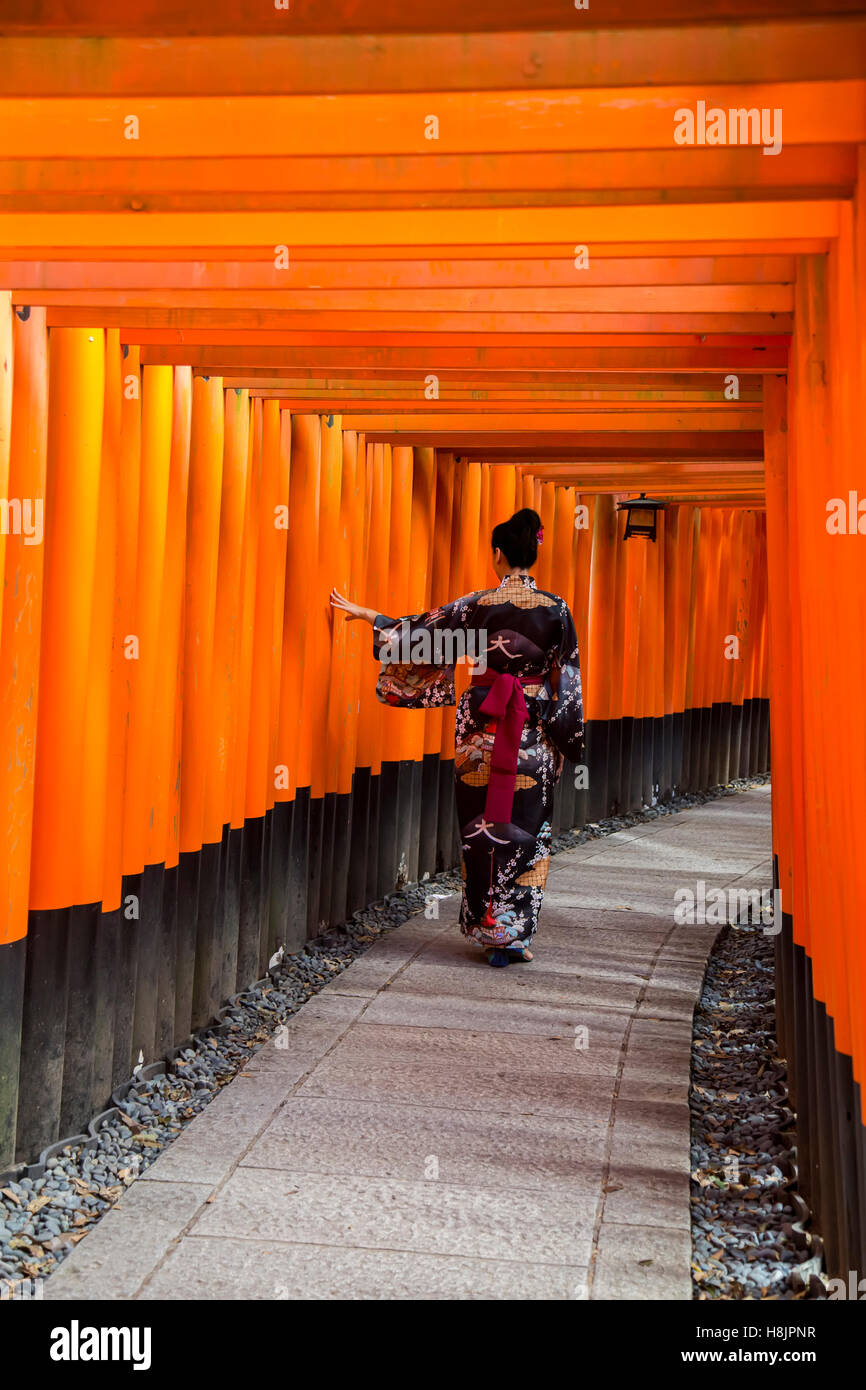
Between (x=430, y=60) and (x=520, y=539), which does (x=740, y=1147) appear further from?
(x=430, y=60)

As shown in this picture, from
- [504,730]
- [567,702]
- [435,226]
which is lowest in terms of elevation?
[504,730]

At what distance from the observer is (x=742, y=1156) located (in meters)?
4.18

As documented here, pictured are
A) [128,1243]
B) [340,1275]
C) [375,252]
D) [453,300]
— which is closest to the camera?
[340,1275]

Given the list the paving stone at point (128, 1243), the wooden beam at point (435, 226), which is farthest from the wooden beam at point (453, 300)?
the paving stone at point (128, 1243)

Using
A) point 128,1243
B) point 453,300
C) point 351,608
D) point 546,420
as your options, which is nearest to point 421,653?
point 351,608

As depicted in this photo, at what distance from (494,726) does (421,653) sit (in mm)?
485

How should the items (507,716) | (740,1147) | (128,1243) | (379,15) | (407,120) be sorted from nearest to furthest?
1. (379,15)
2. (407,120)
3. (128,1243)
4. (740,1147)
5. (507,716)

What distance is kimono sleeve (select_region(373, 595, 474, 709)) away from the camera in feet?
20.4

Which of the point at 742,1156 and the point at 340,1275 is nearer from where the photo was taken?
the point at 340,1275

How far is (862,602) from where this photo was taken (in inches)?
103

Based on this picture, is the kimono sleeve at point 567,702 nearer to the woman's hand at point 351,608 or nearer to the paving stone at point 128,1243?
the woman's hand at point 351,608

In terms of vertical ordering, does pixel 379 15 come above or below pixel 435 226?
above

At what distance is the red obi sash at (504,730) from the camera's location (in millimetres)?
6117

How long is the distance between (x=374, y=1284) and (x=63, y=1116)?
1.33 meters
